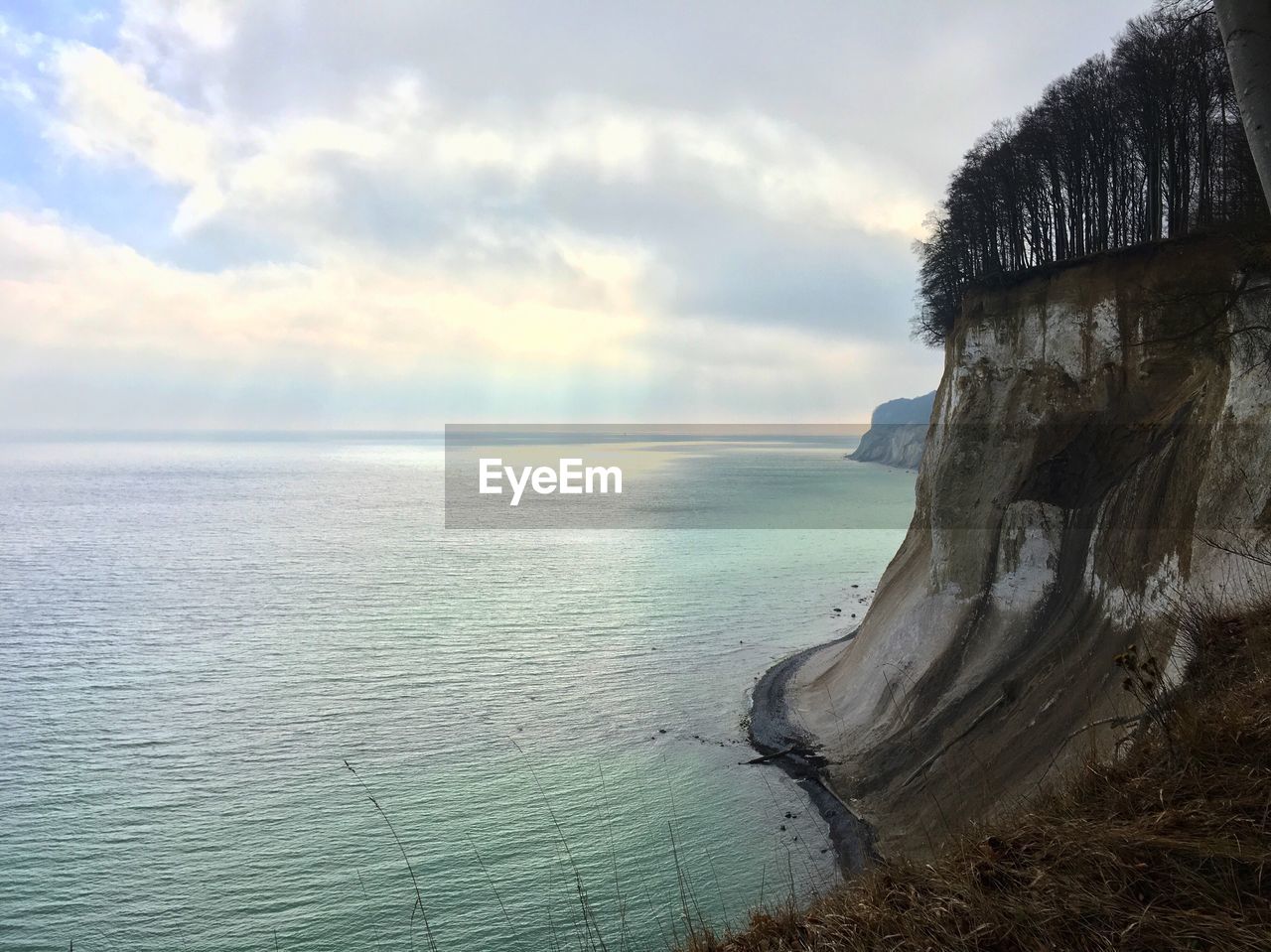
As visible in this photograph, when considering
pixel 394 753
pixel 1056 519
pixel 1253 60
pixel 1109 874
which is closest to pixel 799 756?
pixel 1056 519

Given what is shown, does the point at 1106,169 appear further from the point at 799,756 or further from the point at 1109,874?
the point at 1109,874

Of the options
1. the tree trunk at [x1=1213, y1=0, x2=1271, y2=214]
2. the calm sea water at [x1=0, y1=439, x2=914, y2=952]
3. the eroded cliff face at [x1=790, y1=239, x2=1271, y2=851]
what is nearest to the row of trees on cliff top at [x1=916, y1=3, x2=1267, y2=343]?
the eroded cliff face at [x1=790, y1=239, x2=1271, y2=851]

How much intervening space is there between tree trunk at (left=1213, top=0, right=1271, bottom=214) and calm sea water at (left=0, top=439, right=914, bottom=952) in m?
5.28

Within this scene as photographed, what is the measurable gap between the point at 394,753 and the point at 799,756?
11.2 metres

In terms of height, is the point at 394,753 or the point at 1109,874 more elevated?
the point at 1109,874

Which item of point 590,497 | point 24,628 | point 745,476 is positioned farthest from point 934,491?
point 745,476

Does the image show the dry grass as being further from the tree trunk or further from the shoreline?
the shoreline

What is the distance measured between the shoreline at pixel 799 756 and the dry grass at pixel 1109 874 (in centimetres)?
1068

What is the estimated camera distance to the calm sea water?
15461mm

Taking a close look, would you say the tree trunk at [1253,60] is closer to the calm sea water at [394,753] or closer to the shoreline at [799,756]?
the calm sea water at [394,753]

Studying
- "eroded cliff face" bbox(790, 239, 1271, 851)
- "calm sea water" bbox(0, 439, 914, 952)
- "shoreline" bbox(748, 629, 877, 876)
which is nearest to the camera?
"eroded cliff face" bbox(790, 239, 1271, 851)

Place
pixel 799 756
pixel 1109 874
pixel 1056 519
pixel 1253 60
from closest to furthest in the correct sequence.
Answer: pixel 1109 874 < pixel 1253 60 < pixel 1056 519 < pixel 799 756

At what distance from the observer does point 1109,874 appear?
11.9 feet

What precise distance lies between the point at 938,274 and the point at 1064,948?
29.4 metres
